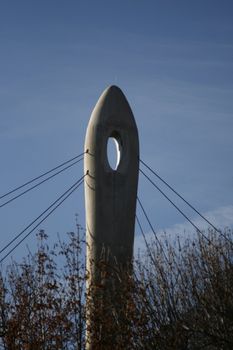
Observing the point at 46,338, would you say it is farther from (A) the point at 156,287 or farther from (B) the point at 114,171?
(B) the point at 114,171

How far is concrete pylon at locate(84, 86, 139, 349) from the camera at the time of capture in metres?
19.5

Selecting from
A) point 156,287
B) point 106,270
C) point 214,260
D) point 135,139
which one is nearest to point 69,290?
point 106,270

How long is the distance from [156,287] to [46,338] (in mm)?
3104

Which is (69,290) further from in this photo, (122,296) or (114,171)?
(114,171)

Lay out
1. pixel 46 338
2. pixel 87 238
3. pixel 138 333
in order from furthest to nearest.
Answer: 1. pixel 87 238
2. pixel 46 338
3. pixel 138 333

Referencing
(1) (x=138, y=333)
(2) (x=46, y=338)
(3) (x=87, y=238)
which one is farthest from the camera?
(3) (x=87, y=238)

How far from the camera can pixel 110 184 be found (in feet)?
65.7

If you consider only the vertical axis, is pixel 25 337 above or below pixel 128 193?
below

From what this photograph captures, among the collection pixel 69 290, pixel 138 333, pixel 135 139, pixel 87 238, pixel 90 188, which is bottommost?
pixel 138 333

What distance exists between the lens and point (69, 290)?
59.5 feet

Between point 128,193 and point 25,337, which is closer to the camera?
point 25,337

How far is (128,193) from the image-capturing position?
2028 cm

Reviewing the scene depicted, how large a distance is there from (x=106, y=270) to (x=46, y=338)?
92.1 inches

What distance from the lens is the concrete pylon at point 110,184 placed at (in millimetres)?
19516
